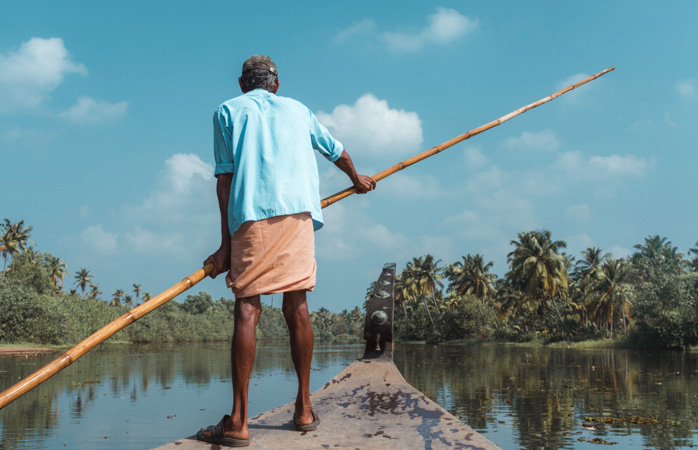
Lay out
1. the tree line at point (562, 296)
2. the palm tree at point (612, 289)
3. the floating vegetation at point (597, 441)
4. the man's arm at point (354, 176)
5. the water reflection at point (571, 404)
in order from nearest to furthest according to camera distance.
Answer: the man's arm at point (354, 176)
the floating vegetation at point (597, 441)
the water reflection at point (571, 404)
the tree line at point (562, 296)
the palm tree at point (612, 289)

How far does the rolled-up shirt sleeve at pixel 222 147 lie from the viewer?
2.41 metres

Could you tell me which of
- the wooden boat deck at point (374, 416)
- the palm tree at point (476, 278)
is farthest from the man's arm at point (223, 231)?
the palm tree at point (476, 278)

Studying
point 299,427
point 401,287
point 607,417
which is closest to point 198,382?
point 607,417

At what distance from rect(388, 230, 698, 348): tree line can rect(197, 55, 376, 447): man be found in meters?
34.0

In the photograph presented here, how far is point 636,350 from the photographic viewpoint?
1341 inches

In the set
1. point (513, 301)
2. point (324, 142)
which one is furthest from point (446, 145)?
point (513, 301)

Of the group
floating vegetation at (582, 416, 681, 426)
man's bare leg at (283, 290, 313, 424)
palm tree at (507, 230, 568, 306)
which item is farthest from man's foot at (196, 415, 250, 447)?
palm tree at (507, 230, 568, 306)

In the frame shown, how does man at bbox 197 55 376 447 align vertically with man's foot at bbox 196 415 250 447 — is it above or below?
above

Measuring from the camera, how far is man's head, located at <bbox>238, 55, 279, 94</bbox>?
104 inches

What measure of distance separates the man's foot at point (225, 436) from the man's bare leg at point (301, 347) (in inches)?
10.4

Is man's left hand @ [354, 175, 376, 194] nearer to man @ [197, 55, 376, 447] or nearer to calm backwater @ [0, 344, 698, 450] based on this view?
man @ [197, 55, 376, 447]

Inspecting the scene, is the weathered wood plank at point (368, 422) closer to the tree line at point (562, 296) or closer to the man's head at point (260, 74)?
the man's head at point (260, 74)

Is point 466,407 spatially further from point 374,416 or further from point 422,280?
point 422,280

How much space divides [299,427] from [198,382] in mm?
14970
